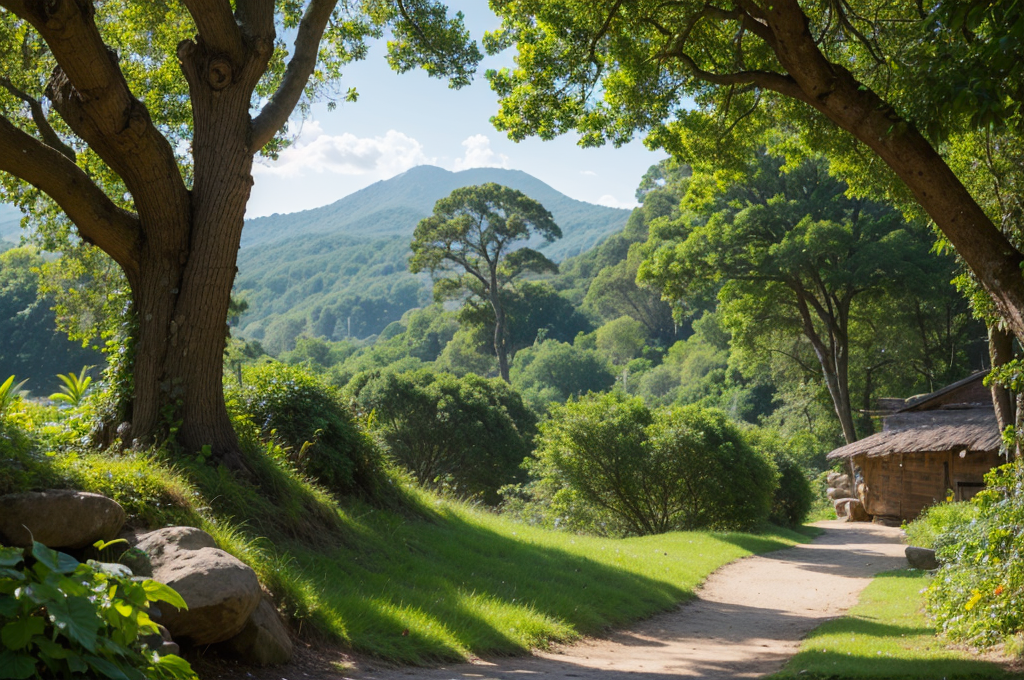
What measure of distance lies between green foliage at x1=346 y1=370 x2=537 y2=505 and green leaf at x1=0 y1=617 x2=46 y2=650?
1055 inches

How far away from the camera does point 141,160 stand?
7531 mm

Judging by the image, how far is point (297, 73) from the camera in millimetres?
9242

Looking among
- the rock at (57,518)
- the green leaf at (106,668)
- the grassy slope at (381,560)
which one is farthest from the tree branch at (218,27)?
the green leaf at (106,668)

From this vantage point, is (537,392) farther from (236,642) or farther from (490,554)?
(236,642)

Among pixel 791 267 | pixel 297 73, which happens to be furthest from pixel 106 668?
pixel 791 267

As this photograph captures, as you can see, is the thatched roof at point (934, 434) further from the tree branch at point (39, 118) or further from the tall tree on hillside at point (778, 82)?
the tree branch at point (39, 118)

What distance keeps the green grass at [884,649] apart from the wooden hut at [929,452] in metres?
14.7

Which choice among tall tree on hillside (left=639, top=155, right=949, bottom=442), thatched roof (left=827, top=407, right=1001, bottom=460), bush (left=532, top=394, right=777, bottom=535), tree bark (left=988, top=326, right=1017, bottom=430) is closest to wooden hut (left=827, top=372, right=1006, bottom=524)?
thatched roof (left=827, top=407, right=1001, bottom=460)

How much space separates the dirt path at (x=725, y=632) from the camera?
6.61 m

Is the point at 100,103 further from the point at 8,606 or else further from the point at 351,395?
the point at 351,395

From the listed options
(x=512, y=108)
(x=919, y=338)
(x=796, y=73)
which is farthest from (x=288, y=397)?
(x=919, y=338)

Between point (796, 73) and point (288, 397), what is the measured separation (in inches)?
283

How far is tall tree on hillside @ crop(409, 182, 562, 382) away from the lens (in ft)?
153

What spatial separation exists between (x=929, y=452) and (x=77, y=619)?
85.5 feet
